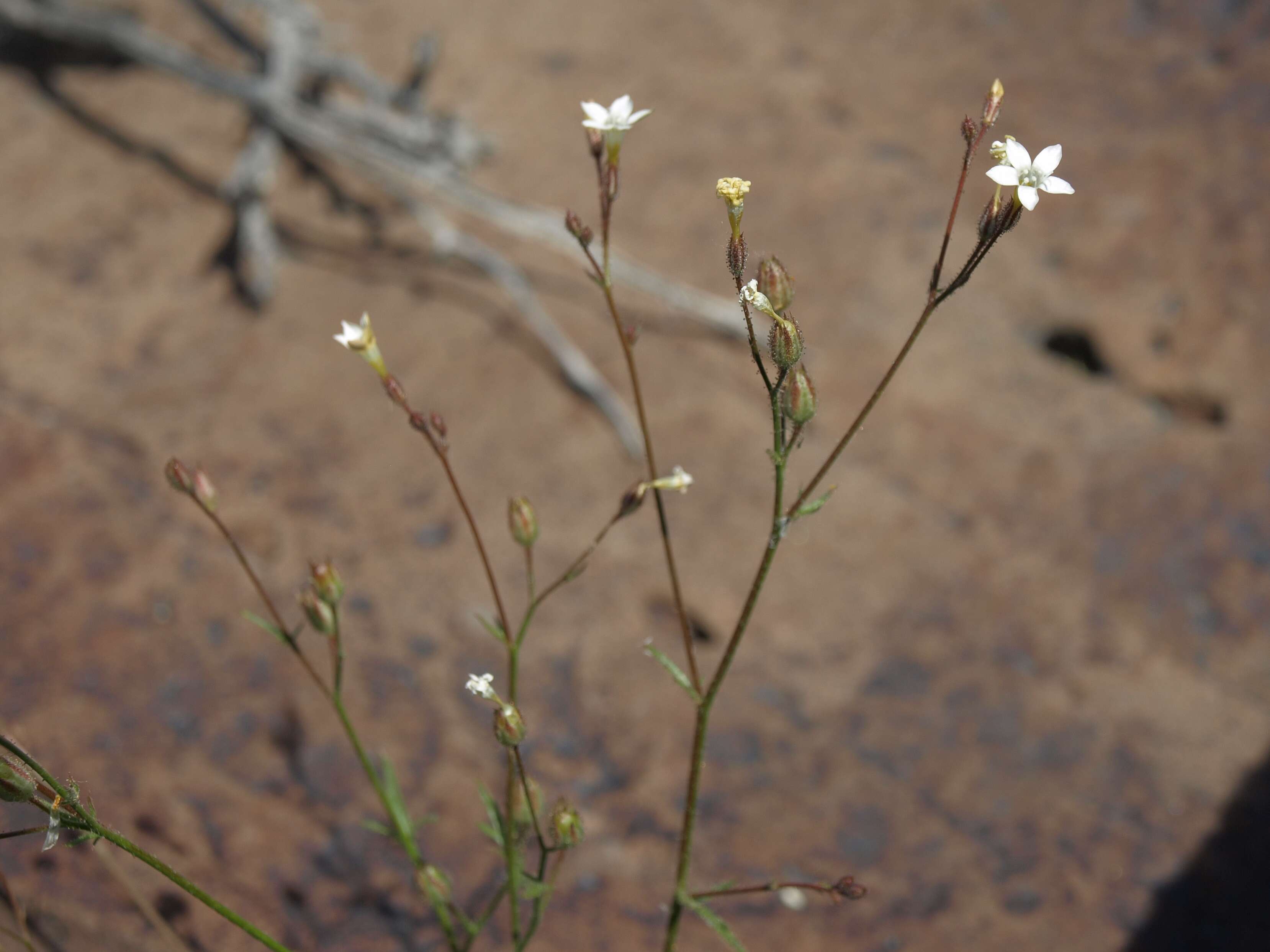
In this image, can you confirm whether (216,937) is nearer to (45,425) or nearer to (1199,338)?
(45,425)

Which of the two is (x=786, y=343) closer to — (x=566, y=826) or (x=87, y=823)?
(x=566, y=826)

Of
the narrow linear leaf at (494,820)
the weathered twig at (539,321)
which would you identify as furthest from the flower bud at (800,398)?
the weathered twig at (539,321)

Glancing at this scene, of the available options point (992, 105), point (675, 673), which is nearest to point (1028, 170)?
point (992, 105)

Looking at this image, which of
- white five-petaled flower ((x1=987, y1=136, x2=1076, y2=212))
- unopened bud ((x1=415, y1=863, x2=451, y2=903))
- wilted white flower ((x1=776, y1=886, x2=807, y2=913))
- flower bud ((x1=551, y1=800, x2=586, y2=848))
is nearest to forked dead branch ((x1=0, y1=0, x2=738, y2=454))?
wilted white flower ((x1=776, y1=886, x2=807, y2=913))

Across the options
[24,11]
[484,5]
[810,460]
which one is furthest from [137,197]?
[810,460]

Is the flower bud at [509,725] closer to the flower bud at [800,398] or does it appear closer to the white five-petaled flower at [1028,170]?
the flower bud at [800,398]

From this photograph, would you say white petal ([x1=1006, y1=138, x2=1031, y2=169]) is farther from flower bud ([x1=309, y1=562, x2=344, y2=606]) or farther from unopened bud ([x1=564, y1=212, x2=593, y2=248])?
flower bud ([x1=309, y1=562, x2=344, y2=606])
